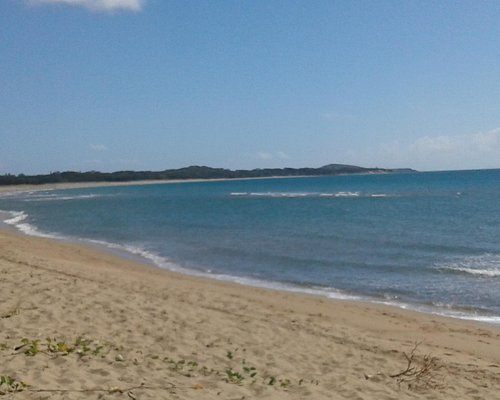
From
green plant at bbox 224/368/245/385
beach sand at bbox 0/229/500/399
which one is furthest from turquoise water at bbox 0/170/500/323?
green plant at bbox 224/368/245/385

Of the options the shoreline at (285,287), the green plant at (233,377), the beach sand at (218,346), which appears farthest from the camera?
the shoreline at (285,287)

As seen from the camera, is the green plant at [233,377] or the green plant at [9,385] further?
the green plant at [233,377]

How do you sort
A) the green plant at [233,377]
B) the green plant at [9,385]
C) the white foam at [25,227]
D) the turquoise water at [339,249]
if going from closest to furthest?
the green plant at [9,385], the green plant at [233,377], the turquoise water at [339,249], the white foam at [25,227]

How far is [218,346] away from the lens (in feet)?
25.5

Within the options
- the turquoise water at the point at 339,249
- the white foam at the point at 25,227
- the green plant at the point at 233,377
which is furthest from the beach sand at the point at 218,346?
the white foam at the point at 25,227

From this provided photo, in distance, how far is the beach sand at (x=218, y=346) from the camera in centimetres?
Result: 584

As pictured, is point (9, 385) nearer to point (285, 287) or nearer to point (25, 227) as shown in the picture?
point (285, 287)

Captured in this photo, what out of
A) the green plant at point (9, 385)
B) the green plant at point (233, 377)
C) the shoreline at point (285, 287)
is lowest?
the shoreline at point (285, 287)

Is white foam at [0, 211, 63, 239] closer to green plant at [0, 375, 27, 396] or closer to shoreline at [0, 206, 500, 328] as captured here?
shoreline at [0, 206, 500, 328]

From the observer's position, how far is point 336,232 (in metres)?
28.7

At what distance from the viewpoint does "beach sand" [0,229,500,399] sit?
230 inches

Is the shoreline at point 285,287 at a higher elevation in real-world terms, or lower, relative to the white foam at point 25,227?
lower

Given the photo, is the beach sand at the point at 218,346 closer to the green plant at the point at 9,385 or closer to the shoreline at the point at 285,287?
the green plant at the point at 9,385

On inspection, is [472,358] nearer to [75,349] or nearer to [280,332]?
[280,332]
